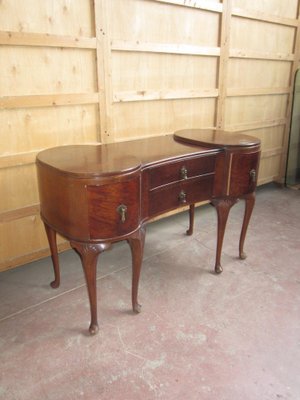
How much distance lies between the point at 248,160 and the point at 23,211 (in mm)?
1295

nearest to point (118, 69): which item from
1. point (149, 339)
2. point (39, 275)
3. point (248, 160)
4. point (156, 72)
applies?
point (156, 72)

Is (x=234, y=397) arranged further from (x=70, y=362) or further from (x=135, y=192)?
(x=135, y=192)

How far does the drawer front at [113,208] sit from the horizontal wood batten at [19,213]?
0.73 meters

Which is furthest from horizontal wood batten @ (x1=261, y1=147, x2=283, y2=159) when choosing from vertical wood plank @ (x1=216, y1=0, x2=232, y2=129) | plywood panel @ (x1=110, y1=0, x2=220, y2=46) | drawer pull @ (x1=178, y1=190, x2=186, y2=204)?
drawer pull @ (x1=178, y1=190, x2=186, y2=204)

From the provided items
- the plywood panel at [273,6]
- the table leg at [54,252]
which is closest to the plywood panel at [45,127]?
the table leg at [54,252]

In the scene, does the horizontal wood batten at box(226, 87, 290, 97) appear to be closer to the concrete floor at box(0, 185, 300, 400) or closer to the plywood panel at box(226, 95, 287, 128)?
the plywood panel at box(226, 95, 287, 128)

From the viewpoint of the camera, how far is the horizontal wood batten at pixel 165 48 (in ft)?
6.45

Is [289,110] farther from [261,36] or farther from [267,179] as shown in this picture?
[261,36]

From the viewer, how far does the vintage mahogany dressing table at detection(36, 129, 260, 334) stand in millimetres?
1306

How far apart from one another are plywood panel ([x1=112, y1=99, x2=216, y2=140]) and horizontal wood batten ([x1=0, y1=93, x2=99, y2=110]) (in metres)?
0.21

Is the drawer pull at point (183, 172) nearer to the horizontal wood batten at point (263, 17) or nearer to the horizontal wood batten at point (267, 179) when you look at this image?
the horizontal wood batten at point (263, 17)

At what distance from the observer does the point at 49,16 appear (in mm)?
1681

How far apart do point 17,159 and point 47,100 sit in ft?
1.16

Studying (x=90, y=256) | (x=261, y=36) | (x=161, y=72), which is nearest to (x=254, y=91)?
(x=261, y=36)
